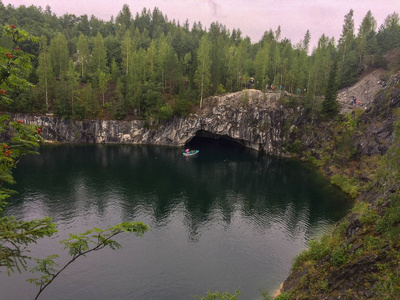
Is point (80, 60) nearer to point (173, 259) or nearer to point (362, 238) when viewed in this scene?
point (173, 259)

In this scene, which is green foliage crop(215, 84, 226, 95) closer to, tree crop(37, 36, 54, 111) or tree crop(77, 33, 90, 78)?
tree crop(77, 33, 90, 78)

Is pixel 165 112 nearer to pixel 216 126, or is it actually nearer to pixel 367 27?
pixel 216 126

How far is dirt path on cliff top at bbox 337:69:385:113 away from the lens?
327 feet

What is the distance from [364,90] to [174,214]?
286 ft

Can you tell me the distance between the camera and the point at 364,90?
10444 cm

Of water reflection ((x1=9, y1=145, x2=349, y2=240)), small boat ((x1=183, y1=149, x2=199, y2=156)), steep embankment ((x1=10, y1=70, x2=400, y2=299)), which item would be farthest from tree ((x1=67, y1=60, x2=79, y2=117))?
small boat ((x1=183, y1=149, x2=199, y2=156))

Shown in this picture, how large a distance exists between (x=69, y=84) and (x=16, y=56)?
98523 mm

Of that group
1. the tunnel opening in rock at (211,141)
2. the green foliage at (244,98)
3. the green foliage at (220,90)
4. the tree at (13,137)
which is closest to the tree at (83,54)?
the tunnel opening in rock at (211,141)

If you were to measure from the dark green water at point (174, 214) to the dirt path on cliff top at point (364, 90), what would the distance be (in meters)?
33.7

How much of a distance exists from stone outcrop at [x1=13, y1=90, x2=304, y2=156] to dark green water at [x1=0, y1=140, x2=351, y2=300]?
9.00m

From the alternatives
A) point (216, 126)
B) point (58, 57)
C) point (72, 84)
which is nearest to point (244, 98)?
point (216, 126)

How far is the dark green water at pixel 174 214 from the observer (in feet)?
124

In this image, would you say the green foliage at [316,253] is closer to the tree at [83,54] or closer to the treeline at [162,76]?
the treeline at [162,76]

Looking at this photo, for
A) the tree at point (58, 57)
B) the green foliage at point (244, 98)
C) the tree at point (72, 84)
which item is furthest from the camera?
the tree at point (58, 57)
